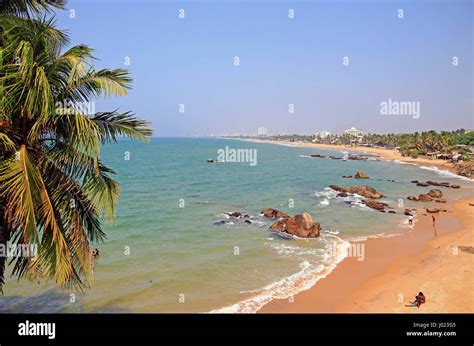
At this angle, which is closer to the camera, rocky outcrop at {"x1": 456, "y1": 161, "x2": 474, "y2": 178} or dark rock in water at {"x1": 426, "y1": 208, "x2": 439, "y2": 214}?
dark rock in water at {"x1": 426, "y1": 208, "x2": 439, "y2": 214}

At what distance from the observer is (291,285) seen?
17594 millimetres

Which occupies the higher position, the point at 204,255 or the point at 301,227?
the point at 301,227

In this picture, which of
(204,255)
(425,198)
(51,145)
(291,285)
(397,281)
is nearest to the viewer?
(51,145)

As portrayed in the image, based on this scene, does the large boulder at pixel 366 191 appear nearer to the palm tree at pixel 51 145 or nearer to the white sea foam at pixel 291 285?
the white sea foam at pixel 291 285

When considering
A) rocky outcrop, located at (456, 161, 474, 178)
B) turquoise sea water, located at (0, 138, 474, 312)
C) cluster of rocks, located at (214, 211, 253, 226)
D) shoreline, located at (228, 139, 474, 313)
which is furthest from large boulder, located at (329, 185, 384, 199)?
rocky outcrop, located at (456, 161, 474, 178)

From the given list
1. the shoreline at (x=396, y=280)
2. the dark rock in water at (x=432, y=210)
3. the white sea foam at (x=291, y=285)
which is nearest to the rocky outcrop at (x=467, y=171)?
the dark rock in water at (x=432, y=210)

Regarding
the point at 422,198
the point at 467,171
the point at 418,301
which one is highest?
the point at 467,171

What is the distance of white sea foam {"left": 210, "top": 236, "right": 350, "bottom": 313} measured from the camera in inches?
596

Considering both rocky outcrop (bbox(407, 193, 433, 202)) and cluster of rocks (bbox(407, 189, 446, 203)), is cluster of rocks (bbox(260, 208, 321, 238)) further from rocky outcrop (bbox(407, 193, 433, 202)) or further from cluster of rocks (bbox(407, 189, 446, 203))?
cluster of rocks (bbox(407, 189, 446, 203))

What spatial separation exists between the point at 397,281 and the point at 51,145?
17571 millimetres

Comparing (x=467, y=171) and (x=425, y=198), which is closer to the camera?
(x=425, y=198)

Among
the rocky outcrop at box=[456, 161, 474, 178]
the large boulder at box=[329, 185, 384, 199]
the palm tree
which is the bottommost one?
the large boulder at box=[329, 185, 384, 199]

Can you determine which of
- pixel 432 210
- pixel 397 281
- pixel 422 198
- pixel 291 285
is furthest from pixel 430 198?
pixel 291 285

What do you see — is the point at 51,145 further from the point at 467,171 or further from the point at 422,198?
the point at 467,171
